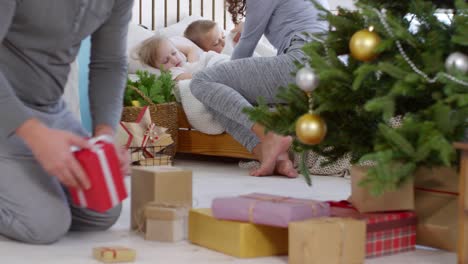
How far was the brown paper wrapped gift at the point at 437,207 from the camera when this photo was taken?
1.66m

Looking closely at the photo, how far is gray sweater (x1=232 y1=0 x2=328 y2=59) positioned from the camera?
2.80 metres

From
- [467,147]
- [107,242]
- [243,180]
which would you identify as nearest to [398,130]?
[467,147]

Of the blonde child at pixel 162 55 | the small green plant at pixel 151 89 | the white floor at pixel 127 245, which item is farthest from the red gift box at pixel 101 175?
the blonde child at pixel 162 55

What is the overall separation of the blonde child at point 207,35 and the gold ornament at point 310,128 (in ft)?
7.61

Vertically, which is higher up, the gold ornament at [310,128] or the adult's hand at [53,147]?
the gold ornament at [310,128]

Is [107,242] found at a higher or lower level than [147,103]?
lower

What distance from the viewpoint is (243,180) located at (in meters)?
2.71

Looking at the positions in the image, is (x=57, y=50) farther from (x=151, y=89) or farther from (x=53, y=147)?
(x=151, y=89)

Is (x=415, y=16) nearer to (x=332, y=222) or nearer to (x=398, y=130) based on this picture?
(x=398, y=130)

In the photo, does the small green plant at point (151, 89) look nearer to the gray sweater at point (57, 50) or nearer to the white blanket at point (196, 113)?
the white blanket at point (196, 113)

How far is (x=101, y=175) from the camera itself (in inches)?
60.3

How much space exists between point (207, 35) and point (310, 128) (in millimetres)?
2350

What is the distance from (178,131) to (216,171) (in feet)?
1.19

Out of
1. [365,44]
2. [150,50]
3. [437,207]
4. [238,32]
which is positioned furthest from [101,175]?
[238,32]
